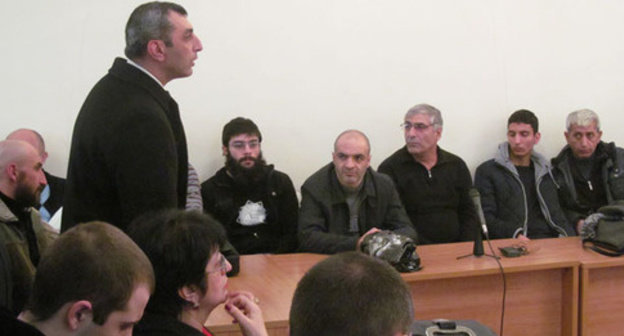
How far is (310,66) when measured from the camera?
420 cm

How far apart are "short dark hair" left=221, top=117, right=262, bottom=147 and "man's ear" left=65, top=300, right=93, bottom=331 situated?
8.23 ft

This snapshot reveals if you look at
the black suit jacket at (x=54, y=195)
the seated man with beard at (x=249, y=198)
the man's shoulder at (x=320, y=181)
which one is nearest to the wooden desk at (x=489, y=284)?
the man's shoulder at (x=320, y=181)

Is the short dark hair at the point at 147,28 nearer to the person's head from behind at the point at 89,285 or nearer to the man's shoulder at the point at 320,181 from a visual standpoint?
the person's head from behind at the point at 89,285

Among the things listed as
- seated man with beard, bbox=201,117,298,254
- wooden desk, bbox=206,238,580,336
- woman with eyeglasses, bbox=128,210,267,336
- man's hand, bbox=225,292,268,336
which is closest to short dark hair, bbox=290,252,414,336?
woman with eyeglasses, bbox=128,210,267,336

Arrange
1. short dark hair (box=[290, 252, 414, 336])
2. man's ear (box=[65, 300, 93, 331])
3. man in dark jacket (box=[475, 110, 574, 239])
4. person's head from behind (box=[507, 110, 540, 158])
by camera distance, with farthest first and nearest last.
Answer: person's head from behind (box=[507, 110, 540, 158]), man in dark jacket (box=[475, 110, 574, 239]), man's ear (box=[65, 300, 93, 331]), short dark hair (box=[290, 252, 414, 336])

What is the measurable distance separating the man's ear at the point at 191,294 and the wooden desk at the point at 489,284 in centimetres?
97

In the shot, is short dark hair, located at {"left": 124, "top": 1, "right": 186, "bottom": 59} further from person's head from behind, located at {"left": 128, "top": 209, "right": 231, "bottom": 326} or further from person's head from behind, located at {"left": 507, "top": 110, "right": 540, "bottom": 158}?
person's head from behind, located at {"left": 507, "top": 110, "right": 540, "bottom": 158}

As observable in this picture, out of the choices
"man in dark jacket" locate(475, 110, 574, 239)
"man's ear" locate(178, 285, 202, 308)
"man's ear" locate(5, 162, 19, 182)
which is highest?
"man's ear" locate(5, 162, 19, 182)

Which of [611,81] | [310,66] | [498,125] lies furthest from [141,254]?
[611,81]

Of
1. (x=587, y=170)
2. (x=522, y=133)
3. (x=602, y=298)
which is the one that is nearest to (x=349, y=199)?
(x=602, y=298)

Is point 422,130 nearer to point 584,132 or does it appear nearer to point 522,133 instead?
point 522,133

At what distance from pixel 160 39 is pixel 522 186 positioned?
2.95 m

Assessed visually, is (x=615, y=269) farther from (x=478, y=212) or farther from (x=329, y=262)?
(x=329, y=262)

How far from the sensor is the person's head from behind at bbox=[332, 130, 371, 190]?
341cm
